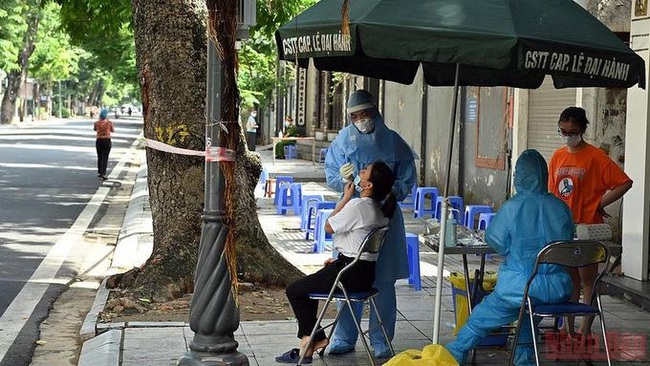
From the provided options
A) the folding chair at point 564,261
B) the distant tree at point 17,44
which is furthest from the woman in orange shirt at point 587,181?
the distant tree at point 17,44

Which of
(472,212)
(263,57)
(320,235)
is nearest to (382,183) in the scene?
(320,235)

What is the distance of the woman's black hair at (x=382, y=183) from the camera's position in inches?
275

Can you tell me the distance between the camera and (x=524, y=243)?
6.38 m

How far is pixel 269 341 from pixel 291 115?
109 ft

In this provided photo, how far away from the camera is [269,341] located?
793 cm

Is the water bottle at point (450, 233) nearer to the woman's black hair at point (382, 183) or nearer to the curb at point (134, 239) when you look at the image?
the woman's black hair at point (382, 183)

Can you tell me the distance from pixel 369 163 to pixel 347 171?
179 mm

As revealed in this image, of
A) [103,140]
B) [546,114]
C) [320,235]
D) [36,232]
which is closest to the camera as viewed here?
[320,235]

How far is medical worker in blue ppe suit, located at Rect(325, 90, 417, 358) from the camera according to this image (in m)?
7.29

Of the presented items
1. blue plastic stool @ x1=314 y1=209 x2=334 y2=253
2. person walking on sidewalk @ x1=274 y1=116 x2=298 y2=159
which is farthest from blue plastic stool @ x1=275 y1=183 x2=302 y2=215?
person walking on sidewalk @ x1=274 y1=116 x2=298 y2=159

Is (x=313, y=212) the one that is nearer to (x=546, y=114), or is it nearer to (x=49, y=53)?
(x=546, y=114)

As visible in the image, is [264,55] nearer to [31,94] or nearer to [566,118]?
[566,118]

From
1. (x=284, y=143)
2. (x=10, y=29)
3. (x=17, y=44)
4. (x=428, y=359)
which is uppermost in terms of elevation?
(x=10, y=29)

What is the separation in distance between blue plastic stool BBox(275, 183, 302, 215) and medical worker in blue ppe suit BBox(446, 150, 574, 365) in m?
11.4
